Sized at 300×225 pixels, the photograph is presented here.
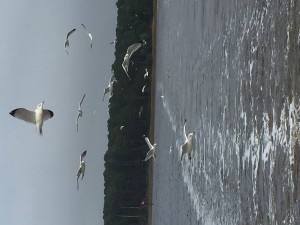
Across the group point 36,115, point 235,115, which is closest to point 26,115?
point 36,115

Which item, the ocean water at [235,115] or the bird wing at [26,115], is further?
the bird wing at [26,115]

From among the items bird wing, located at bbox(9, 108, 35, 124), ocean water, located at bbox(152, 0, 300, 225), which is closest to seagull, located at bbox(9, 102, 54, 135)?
bird wing, located at bbox(9, 108, 35, 124)

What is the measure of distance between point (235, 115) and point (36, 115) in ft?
19.3

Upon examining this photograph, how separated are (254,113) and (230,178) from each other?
2707 millimetres

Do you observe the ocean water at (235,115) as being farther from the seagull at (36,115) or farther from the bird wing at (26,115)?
the bird wing at (26,115)

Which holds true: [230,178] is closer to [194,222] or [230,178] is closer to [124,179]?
[194,222]

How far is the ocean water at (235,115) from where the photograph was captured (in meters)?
13.0

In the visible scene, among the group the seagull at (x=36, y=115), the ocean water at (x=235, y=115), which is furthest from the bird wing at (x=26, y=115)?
the ocean water at (x=235, y=115)

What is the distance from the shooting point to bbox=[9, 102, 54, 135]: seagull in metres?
13.1

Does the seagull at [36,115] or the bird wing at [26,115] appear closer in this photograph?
the seagull at [36,115]

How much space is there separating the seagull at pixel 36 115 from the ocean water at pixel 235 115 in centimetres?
451

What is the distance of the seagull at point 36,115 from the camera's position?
42.9ft

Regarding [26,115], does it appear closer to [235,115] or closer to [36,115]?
[36,115]

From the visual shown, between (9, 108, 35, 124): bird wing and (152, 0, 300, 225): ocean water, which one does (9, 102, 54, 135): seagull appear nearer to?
(9, 108, 35, 124): bird wing
